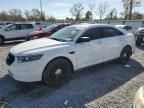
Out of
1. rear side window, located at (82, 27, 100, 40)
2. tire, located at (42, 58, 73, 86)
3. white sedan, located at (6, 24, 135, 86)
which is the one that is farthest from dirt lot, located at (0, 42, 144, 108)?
rear side window, located at (82, 27, 100, 40)

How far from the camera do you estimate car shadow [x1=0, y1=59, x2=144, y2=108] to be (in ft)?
13.5

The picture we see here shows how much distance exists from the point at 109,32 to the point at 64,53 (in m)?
2.28

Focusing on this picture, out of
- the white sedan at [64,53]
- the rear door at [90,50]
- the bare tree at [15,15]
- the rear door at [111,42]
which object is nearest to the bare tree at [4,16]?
the bare tree at [15,15]

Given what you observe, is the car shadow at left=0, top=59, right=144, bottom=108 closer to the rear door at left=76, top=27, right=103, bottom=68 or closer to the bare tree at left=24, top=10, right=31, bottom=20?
the rear door at left=76, top=27, right=103, bottom=68

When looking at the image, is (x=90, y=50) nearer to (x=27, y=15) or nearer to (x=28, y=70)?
(x=28, y=70)

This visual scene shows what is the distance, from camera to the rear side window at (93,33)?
5627mm

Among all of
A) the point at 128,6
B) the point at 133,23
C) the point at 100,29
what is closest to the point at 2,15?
the point at 128,6

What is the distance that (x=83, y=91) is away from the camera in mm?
4625

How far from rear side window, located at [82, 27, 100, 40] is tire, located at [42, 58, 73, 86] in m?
1.19

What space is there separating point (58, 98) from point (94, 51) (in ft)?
6.61

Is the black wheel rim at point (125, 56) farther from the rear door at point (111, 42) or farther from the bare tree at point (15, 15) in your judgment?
the bare tree at point (15, 15)

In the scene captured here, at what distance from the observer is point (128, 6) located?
3959 centimetres

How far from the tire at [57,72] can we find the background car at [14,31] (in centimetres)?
1050

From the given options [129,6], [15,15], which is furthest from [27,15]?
[129,6]
